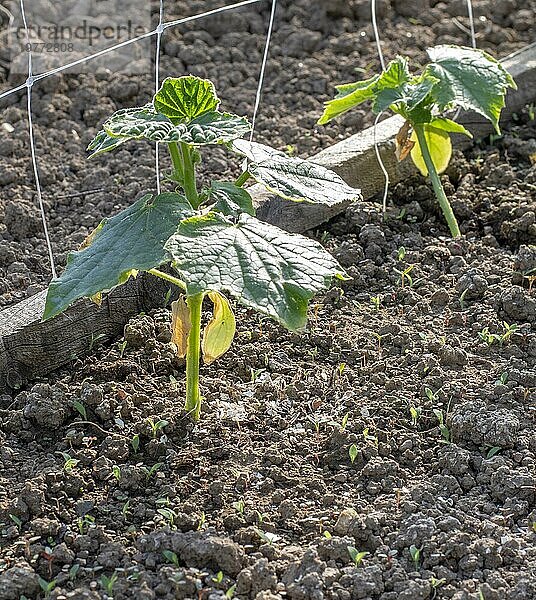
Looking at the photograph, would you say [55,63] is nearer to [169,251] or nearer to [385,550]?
[169,251]

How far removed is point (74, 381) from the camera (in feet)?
8.84

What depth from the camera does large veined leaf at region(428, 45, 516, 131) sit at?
117 inches

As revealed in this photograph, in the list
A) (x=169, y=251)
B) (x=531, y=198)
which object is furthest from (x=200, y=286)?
(x=531, y=198)

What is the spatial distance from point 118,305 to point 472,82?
1.19m

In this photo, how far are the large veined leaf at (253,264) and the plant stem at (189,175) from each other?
0.66 ft

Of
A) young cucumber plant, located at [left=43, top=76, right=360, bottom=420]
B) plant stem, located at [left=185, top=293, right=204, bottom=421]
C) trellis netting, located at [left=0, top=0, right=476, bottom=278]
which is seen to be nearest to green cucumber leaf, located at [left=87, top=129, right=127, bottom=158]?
young cucumber plant, located at [left=43, top=76, right=360, bottom=420]

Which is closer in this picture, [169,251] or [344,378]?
[169,251]

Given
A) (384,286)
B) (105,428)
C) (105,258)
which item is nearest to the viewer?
(105,258)

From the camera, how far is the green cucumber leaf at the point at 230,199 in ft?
7.48

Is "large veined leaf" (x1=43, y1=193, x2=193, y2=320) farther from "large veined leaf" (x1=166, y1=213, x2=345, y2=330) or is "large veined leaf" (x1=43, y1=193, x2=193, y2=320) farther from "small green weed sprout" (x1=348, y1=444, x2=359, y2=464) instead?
"small green weed sprout" (x1=348, y1=444, x2=359, y2=464)

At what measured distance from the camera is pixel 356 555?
7.03 ft

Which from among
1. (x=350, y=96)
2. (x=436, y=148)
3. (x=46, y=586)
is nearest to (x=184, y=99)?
(x=350, y=96)

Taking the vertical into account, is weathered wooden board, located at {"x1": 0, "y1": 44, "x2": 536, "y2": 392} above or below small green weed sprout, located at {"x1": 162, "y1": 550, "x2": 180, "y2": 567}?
above

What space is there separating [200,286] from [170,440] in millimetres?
597
